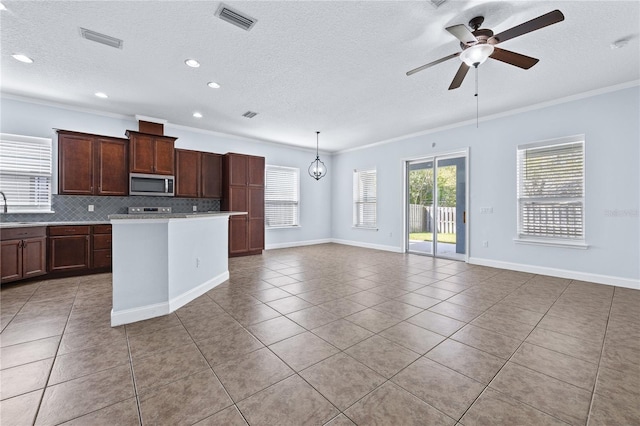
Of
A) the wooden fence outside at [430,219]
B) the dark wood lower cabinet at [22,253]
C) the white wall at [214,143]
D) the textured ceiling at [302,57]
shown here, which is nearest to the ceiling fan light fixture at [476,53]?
the textured ceiling at [302,57]

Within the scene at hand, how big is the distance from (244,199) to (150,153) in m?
2.11

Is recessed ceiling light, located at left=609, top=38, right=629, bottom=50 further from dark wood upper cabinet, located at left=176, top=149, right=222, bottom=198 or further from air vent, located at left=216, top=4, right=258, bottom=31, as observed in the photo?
dark wood upper cabinet, located at left=176, top=149, right=222, bottom=198

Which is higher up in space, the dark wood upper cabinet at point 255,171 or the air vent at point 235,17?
the air vent at point 235,17

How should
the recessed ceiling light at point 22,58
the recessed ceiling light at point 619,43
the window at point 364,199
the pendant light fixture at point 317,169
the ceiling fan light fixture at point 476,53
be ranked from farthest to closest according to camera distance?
the pendant light fixture at point 317,169
the window at point 364,199
the recessed ceiling light at point 22,58
the recessed ceiling light at point 619,43
the ceiling fan light fixture at point 476,53

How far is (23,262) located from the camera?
398cm

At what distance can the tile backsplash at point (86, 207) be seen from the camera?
4530mm

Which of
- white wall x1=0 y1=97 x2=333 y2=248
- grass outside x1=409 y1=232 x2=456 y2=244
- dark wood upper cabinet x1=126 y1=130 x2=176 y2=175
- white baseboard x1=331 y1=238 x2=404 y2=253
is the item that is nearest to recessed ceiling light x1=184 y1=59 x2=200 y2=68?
dark wood upper cabinet x1=126 y1=130 x2=176 y2=175

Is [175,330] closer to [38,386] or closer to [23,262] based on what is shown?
[38,386]

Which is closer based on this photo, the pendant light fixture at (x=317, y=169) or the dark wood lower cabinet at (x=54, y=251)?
A: the dark wood lower cabinet at (x=54, y=251)

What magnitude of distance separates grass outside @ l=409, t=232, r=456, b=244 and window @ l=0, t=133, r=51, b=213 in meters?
7.44

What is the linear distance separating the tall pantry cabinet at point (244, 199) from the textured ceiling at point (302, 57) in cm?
146

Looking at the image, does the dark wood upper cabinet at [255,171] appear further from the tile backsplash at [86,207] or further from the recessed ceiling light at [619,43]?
the recessed ceiling light at [619,43]

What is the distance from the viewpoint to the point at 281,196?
25.3 ft

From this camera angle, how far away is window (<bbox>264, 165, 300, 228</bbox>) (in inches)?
294
